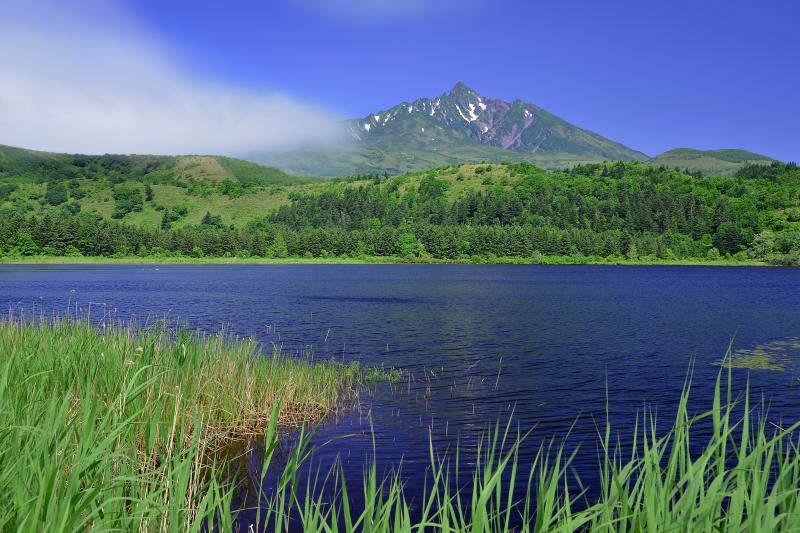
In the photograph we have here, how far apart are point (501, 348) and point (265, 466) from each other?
29249 mm

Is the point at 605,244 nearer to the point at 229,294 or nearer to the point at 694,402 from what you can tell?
the point at 229,294

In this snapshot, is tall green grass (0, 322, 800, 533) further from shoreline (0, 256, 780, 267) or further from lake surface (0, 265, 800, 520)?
shoreline (0, 256, 780, 267)

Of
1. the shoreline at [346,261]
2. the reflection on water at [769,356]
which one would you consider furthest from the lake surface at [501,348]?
the shoreline at [346,261]

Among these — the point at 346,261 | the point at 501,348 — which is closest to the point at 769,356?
the point at 501,348

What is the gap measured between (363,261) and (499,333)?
161 metres

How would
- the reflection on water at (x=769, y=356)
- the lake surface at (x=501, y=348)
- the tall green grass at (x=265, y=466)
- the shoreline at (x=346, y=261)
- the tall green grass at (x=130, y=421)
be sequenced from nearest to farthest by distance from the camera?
the tall green grass at (x=265, y=466) → the tall green grass at (x=130, y=421) → the lake surface at (x=501, y=348) → the reflection on water at (x=769, y=356) → the shoreline at (x=346, y=261)

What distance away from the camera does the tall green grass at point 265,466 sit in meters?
5.35

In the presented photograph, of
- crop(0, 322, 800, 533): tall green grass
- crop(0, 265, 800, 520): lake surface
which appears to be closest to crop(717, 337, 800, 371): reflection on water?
crop(0, 265, 800, 520): lake surface

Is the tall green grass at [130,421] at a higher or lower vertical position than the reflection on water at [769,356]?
higher

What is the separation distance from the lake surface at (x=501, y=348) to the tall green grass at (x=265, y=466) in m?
1.12

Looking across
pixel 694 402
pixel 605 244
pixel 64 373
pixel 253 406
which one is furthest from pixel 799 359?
pixel 605 244

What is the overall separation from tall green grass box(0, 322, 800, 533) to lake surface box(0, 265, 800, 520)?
3.67ft

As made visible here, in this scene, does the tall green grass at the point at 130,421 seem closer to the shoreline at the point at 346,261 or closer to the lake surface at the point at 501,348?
the lake surface at the point at 501,348

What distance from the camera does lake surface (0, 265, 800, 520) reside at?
60.1 ft
